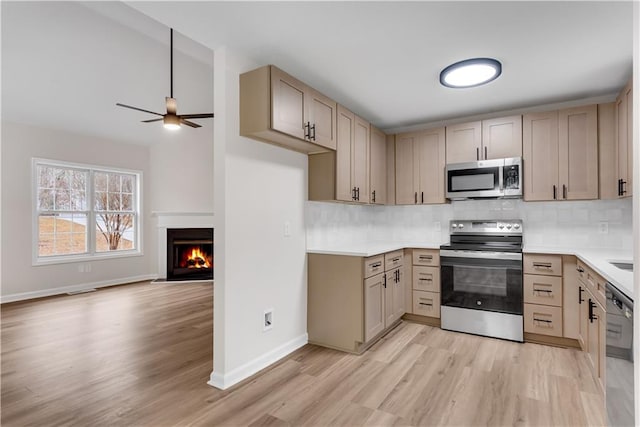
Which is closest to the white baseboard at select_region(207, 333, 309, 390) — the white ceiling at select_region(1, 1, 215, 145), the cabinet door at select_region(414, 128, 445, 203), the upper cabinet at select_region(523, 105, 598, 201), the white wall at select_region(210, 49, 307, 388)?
the white wall at select_region(210, 49, 307, 388)

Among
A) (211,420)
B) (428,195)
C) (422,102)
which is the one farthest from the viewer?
(428,195)

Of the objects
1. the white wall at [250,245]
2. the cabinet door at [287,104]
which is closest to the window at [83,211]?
the white wall at [250,245]

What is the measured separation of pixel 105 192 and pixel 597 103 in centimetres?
713

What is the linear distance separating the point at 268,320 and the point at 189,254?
4.49 m

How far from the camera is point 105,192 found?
602cm

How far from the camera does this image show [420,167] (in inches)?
158

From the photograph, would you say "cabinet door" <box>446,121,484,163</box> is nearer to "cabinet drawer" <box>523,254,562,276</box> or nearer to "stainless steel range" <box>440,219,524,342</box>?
"stainless steel range" <box>440,219,524,342</box>

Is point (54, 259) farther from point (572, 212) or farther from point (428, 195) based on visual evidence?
point (572, 212)

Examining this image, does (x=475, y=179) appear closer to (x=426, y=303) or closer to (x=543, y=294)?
(x=543, y=294)

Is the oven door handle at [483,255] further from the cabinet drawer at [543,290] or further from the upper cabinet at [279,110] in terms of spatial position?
the upper cabinet at [279,110]

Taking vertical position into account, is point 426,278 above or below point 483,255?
below

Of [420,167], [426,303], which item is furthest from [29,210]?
[426,303]

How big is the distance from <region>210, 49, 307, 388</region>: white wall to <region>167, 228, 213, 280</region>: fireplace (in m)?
4.12

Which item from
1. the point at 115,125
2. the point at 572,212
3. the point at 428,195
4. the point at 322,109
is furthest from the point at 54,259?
the point at 572,212
